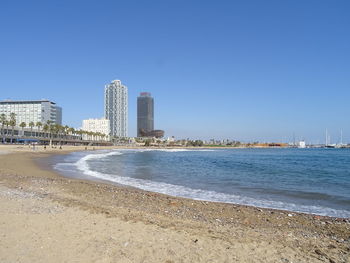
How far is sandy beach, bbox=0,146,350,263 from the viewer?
5.56 meters

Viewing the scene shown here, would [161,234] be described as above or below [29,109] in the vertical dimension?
below

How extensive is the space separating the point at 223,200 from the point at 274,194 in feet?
12.3

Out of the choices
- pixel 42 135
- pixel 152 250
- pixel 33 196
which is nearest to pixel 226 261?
pixel 152 250

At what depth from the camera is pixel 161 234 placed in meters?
6.79

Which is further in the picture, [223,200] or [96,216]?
[223,200]

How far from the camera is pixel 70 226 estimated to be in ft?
23.6

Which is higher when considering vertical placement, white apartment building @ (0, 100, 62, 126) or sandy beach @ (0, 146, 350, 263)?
white apartment building @ (0, 100, 62, 126)

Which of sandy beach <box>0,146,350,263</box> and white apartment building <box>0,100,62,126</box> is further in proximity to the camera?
white apartment building <box>0,100,62,126</box>

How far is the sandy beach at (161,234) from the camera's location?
556cm

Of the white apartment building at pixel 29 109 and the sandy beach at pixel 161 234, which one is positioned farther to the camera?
the white apartment building at pixel 29 109

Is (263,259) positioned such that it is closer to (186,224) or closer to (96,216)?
(186,224)

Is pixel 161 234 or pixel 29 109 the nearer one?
pixel 161 234

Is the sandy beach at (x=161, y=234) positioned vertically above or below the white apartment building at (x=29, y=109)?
below

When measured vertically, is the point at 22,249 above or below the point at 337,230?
above
